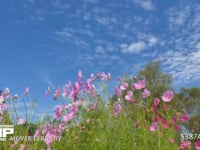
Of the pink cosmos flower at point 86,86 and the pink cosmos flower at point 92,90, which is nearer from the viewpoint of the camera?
the pink cosmos flower at point 86,86

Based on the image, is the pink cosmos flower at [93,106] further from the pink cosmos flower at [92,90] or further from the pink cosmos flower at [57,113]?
the pink cosmos flower at [57,113]

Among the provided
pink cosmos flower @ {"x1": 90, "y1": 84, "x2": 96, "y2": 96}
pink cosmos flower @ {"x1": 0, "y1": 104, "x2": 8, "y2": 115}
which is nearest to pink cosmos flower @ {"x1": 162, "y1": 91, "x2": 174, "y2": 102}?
pink cosmos flower @ {"x1": 90, "y1": 84, "x2": 96, "y2": 96}

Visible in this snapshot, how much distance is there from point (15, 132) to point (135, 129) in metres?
2.20

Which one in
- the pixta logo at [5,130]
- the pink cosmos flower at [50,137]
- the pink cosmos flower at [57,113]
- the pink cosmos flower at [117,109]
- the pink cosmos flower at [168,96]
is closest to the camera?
the pink cosmos flower at [168,96]

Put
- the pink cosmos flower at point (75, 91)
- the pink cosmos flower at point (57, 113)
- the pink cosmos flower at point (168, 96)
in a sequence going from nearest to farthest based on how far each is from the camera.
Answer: the pink cosmos flower at point (168, 96) → the pink cosmos flower at point (75, 91) → the pink cosmos flower at point (57, 113)

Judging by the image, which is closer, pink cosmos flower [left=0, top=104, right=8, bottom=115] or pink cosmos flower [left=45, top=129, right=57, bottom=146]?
pink cosmos flower [left=45, top=129, right=57, bottom=146]

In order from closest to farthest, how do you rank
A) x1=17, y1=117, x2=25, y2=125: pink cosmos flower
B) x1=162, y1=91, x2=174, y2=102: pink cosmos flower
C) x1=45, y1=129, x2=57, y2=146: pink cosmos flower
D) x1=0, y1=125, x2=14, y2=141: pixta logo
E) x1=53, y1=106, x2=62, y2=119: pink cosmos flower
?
x1=162, y1=91, x2=174, y2=102: pink cosmos flower → x1=45, y1=129, x2=57, y2=146: pink cosmos flower → x1=53, y1=106, x2=62, y2=119: pink cosmos flower → x1=17, y1=117, x2=25, y2=125: pink cosmos flower → x1=0, y1=125, x2=14, y2=141: pixta logo

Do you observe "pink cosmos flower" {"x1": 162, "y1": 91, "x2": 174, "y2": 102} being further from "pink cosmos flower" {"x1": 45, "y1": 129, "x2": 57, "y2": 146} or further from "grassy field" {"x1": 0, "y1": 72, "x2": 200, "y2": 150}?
"pink cosmos flower" {"x1": 45, "y1": 129, "x2": 57, "y2": 146}

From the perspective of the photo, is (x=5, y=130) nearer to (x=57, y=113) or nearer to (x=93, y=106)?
(x=57, y=113)

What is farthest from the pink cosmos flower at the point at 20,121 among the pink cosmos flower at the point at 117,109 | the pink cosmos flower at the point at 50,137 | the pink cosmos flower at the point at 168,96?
the pink cosmos flower at the point at 168,96

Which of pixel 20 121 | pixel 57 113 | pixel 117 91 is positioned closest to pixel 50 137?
pixel 57 113

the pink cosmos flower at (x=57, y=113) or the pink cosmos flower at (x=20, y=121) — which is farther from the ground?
the pink cosmos flower at (x=57, y=113)

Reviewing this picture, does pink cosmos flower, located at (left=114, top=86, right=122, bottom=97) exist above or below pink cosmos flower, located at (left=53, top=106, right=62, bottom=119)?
above

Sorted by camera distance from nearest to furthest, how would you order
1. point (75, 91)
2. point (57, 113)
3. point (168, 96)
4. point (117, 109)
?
point (168, 96) → point (75, 91) → point (57, 113) → point (117, 109)
